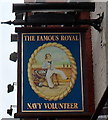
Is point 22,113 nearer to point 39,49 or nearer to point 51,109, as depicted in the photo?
point 51,109

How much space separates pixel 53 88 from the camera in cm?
742

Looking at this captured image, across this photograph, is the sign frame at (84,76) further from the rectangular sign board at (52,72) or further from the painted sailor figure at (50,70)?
the painted sailor figure at (50,70)

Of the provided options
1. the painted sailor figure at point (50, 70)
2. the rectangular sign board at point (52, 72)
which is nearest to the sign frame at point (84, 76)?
Result: the rectangular sign board at point (52, 72)

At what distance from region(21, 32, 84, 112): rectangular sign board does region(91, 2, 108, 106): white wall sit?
375mm

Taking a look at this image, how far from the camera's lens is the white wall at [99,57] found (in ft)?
24.4

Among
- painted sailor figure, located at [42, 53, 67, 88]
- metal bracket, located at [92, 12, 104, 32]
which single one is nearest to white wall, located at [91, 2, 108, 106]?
metal bracket, located at [92, 12, 104, 32]

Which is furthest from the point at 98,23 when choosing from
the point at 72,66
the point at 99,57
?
the point at 72,66

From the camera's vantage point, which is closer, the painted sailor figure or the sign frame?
the sign frame

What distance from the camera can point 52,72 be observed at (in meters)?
7.48

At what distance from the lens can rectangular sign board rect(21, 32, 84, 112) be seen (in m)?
7.33

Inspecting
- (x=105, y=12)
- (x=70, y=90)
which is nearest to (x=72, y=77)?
(x=70, y=90)

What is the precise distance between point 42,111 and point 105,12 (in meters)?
1.98

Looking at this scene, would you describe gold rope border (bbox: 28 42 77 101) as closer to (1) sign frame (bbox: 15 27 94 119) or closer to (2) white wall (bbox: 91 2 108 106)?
(1) sign frame (bbox: 15 27 94 119)

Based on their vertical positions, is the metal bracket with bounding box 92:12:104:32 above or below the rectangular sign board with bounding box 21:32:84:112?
above
